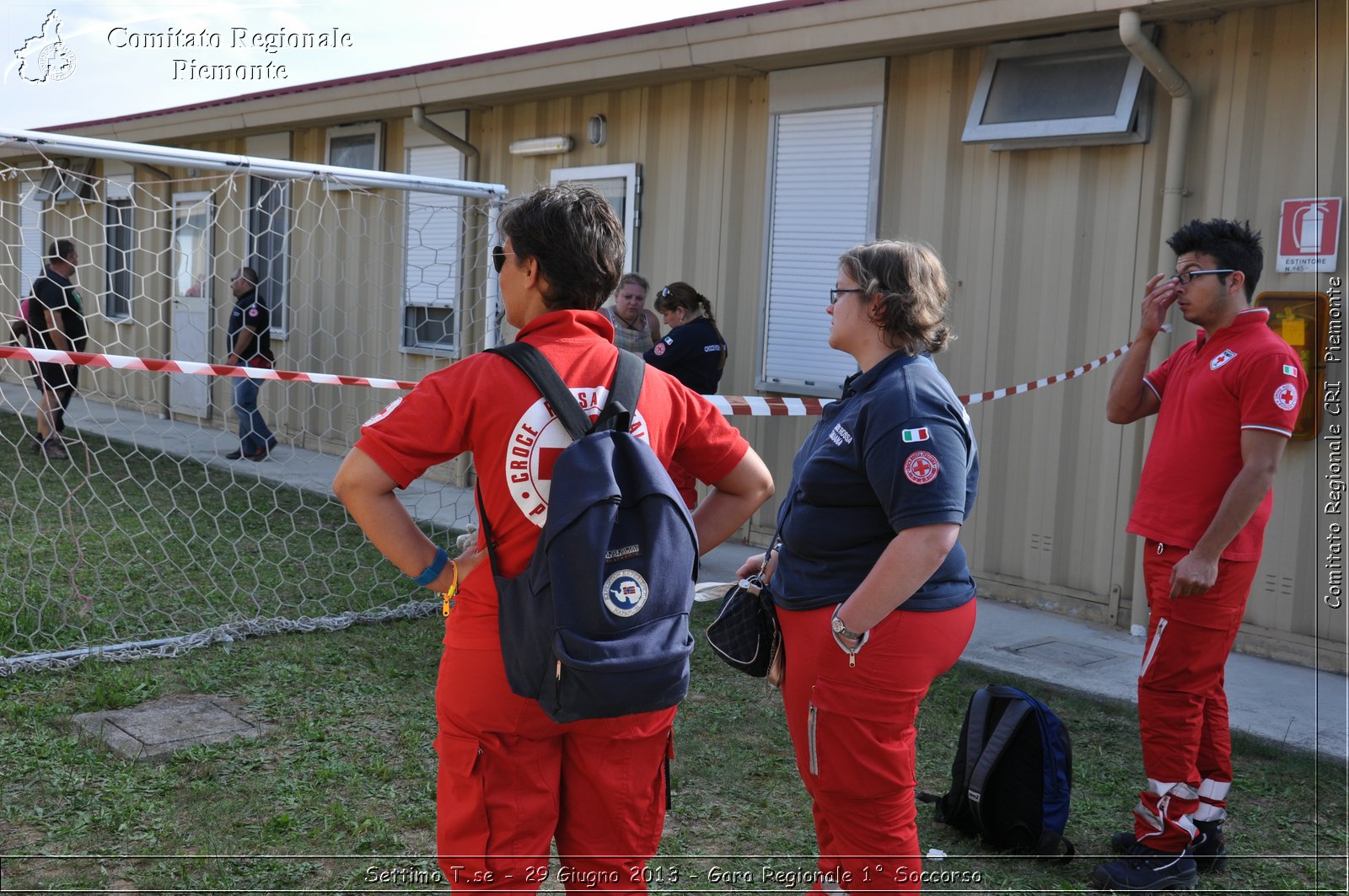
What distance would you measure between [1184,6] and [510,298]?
4.77m

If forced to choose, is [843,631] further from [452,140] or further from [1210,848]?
[452,140]

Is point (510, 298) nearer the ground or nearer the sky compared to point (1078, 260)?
nearer the ground

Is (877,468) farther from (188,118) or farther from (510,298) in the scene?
(188,118)

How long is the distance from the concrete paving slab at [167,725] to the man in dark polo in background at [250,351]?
20.7 feet

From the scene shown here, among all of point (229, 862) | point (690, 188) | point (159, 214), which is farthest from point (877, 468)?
point (159, 214)

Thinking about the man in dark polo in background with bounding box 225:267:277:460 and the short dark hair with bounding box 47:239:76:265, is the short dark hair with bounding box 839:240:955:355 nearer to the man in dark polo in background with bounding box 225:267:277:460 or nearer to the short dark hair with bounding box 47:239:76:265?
the man in dark polo in background with bounding box 225:267:277:460

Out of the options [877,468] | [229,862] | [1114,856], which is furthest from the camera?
[1114,856]

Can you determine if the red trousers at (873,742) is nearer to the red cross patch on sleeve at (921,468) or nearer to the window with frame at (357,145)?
the red cross patch on sleeve at (921,468)

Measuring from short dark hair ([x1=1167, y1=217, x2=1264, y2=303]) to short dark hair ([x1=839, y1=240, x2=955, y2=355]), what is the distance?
133 centimetres

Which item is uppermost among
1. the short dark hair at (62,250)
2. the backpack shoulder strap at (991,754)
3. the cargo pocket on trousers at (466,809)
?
the short dark hair at (62,250)

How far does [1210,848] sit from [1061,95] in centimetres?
416

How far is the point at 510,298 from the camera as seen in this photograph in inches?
89.0

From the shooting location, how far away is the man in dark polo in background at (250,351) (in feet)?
35.5

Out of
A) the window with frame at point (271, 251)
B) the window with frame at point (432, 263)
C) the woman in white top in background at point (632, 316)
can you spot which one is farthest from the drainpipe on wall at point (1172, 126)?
the window with frame at point (271, 251)
